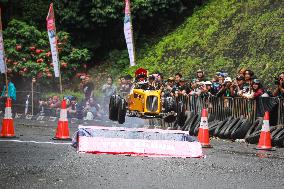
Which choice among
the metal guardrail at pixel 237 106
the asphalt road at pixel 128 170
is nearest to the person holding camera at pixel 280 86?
the metal guardrail at pixel 237 106

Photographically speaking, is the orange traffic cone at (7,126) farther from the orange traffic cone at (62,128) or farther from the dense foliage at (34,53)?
the dense foliage at (34,53)

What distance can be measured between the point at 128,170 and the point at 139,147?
8.67 ft

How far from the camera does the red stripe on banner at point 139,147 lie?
13609mm

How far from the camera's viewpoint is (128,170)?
36.7ft

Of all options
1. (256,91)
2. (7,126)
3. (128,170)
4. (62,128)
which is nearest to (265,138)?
(256,91)

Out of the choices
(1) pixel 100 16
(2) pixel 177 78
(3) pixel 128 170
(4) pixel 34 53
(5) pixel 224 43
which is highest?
(1) pixel 100 16

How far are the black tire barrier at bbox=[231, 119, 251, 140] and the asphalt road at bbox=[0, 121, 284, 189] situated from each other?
424 cm

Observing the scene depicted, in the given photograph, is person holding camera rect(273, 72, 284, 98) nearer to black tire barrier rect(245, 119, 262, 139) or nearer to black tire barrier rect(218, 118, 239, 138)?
black tire barrier rect(245, 119, 262, 139)

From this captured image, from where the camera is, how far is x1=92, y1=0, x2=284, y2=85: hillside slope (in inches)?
1235

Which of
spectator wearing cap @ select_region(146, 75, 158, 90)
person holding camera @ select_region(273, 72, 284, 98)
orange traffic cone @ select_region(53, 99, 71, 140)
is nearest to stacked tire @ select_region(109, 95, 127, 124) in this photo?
spectator wearing cap @ select_region(146, 75, 158, 90)

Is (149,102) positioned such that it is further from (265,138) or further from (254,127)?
(265,138)

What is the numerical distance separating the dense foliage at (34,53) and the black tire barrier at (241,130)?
19676 mm

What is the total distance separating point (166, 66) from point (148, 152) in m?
23.3

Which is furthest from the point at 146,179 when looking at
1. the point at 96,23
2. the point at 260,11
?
the point at 96,23
